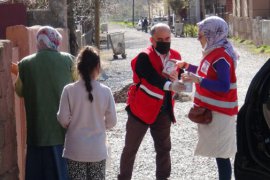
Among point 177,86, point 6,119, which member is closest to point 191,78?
point 177,86

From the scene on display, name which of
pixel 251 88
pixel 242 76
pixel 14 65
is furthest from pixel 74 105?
pixel 242 76

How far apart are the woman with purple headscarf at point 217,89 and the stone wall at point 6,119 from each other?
1525mm

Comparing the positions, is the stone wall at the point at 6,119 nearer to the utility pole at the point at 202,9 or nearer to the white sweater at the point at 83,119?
the white sweater at the point at 83,119

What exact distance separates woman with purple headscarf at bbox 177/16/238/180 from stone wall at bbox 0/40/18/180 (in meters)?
1.52

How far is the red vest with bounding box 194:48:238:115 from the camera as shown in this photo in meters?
5.66

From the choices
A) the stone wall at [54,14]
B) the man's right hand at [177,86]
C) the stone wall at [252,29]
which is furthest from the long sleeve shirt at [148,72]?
the stone wall at [252,29]

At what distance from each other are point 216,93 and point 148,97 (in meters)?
0.82

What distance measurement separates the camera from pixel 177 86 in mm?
5918

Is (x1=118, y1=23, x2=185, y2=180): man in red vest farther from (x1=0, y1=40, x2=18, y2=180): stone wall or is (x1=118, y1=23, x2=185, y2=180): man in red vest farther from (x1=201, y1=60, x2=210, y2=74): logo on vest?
(x1=0, y1=40, x2=18, y2=180): stone wall

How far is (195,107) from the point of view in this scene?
581 cm

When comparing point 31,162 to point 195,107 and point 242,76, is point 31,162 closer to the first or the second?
point 195,107

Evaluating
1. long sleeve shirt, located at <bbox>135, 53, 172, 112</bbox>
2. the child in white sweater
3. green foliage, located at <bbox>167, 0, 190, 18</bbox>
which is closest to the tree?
long sleeve shirt, located at <bbox>135, 53, 172, 112</bbox>

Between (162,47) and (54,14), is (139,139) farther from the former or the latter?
(54,14)

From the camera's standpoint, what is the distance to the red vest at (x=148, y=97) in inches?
246
